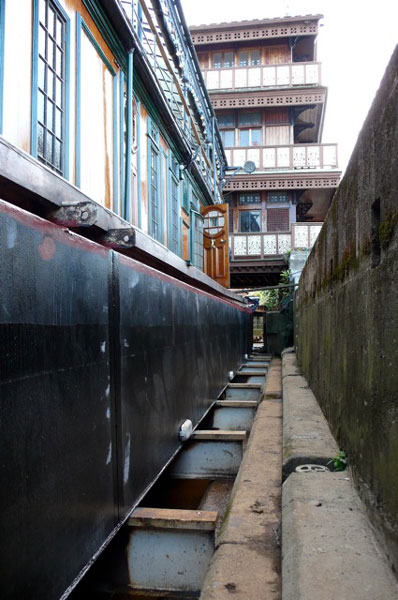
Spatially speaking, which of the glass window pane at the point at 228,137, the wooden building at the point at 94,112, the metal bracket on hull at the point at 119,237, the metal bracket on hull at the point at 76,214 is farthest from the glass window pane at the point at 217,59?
the metal bracket on hull at the point at 76,214

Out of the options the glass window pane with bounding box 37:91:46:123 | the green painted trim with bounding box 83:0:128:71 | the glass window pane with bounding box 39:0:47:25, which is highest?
the green painted trim with bounding box 83:0:128:71

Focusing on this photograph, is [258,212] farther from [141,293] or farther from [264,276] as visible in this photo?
[141,293]

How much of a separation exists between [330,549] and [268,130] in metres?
21.1

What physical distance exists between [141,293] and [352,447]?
1713 millimetres

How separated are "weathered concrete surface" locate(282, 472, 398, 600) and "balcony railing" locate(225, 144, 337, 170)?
18.5 metres

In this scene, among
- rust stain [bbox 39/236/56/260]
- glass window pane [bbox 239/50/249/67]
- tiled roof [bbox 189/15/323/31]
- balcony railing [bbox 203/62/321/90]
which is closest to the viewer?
rust stain [bbox 39/236/56/260]

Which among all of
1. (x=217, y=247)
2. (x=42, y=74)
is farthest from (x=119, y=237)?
(x=217, y=247)

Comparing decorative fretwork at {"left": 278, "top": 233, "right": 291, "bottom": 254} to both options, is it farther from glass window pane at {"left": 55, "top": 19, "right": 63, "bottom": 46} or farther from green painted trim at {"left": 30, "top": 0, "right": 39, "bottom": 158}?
green painted trim at {"left": 30, "top": 0, "right": 39, "bottom": 158}

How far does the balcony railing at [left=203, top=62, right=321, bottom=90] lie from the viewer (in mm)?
20000

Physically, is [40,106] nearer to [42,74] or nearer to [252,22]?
[42,74]

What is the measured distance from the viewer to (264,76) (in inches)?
799

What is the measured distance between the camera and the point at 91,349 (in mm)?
2432

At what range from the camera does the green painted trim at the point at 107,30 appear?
5.00m

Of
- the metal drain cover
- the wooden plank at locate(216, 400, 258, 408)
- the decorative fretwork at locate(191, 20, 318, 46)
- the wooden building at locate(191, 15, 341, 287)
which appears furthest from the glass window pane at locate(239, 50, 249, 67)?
the metal drain cover
